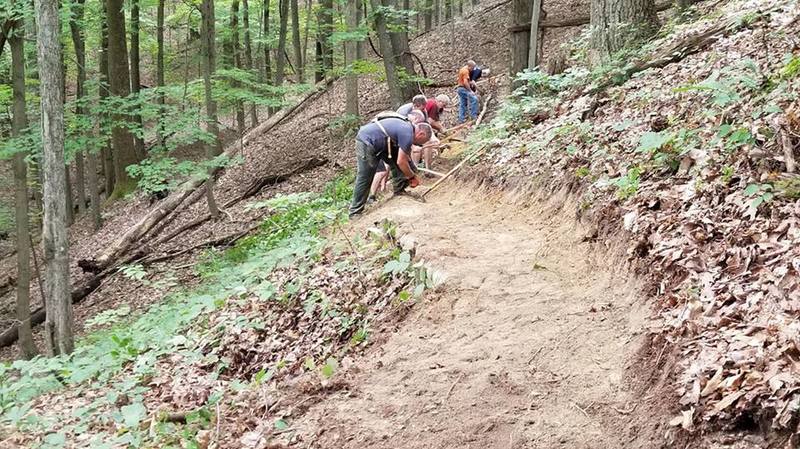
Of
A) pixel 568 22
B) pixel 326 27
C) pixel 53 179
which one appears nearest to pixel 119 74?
pixel 326 27

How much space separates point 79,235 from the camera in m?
18.2

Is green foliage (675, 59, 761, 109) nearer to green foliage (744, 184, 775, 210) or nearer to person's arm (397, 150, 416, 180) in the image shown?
green foliage (744, 184, 775, 210)

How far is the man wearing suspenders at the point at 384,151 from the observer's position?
8.88 metres

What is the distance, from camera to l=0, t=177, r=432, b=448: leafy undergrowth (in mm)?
4621

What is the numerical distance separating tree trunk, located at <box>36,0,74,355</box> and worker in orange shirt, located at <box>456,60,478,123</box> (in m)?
7.74

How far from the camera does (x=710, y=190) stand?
446 cm

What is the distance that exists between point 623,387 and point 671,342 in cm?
36

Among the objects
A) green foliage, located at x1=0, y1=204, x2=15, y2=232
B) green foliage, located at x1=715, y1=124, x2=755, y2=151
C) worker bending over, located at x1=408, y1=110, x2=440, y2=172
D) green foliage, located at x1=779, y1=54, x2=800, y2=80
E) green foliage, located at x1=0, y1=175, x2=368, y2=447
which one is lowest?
green foliage, located at x1=0, y1=204, x2=15, y2=232

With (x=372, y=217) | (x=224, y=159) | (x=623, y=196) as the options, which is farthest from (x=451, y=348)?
(x=224, y=159)

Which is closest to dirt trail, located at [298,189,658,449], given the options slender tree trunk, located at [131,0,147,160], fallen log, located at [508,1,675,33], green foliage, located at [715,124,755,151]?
green foliage, located at [715,124,755,151]

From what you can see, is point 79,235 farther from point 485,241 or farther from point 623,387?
point 623,387

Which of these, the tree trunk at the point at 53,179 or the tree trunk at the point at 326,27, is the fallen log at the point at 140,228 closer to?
the tree trunk at the point at 326,27

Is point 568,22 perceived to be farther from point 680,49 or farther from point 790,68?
point 790,68

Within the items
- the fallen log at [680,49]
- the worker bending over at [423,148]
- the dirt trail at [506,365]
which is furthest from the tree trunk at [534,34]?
the dirt trail at [506,365]
